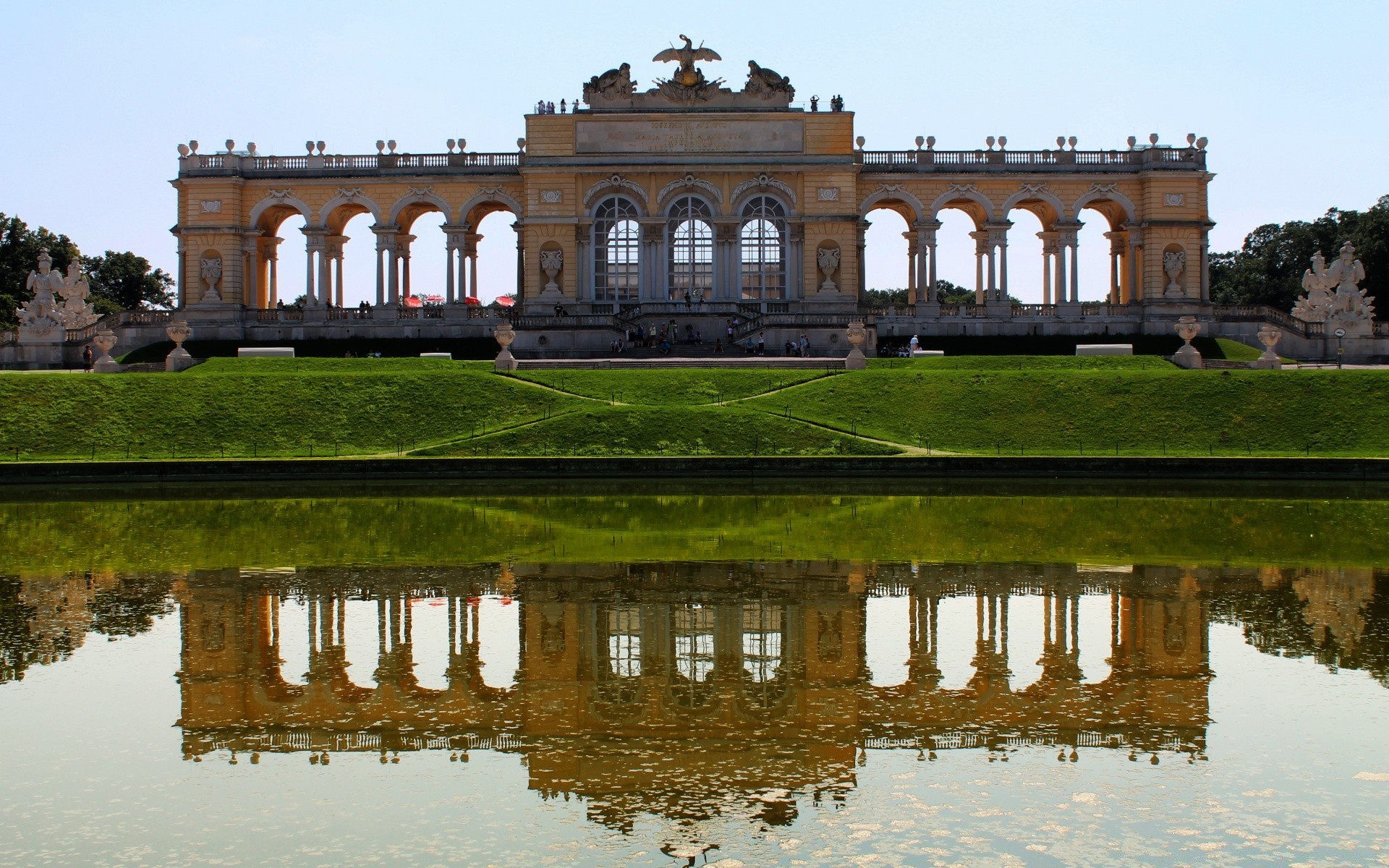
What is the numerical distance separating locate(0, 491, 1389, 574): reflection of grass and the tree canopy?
4508cm

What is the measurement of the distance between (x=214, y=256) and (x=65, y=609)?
4946 centimetres

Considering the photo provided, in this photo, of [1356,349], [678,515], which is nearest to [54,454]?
[678,515]

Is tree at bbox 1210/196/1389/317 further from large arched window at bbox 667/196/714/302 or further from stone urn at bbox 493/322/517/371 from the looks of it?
stone urn at bbox 493/322/517/371

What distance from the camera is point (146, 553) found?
19.7 metres

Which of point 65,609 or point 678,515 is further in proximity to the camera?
point 678,515

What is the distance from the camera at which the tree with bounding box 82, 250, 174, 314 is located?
97.4m

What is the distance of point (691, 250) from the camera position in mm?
61125

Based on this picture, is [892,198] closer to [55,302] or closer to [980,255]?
[980,255]

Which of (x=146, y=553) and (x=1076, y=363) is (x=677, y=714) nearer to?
(x=146, y=553)

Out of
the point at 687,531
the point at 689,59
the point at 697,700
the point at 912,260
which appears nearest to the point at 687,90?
the point at 689,59

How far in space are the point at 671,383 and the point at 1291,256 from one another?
56.3 m

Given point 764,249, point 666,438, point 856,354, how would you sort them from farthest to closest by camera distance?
point 764,249 < point 856,354 < point 666,438

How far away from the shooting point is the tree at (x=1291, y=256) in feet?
224

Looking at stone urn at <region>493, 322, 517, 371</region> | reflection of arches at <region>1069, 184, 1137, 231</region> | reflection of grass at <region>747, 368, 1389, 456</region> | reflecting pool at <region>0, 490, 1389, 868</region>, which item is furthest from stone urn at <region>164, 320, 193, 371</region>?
reflection of arches at <region>1069, 184, 1137, 231</region>
